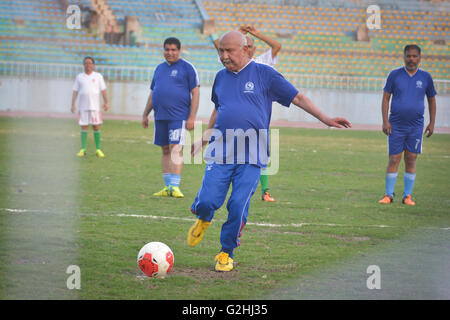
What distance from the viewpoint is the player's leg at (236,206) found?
5.24m

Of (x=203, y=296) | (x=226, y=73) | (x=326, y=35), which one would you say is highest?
(x=326, y=35)

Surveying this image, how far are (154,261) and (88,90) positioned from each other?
9.66m

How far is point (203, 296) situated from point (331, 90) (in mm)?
20818

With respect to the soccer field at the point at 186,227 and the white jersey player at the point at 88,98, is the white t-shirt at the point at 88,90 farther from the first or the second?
the soccer field at the point at 186,227

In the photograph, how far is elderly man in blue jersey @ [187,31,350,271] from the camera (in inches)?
207

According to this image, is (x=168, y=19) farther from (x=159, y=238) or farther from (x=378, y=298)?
(x=378, y=298)

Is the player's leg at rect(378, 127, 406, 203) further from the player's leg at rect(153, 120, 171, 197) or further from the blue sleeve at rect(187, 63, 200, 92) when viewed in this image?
the player's leg at rect(153, 120, 171, 197)

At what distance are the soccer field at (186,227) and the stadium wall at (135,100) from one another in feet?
35.6

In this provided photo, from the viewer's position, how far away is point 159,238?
6266mm

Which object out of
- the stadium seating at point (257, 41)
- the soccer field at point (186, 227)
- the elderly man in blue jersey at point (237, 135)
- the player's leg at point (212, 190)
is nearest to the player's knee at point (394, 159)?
the soccer field at point (186, 227)

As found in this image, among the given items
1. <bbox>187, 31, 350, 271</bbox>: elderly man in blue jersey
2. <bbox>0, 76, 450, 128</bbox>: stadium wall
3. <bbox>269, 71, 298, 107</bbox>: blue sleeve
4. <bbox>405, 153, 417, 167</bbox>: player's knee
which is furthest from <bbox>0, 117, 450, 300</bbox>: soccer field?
<bbox>0, 76, 450, 128</bbox>: stadium wall

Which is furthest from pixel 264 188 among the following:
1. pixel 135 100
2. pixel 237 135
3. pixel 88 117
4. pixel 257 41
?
pixel 257 41

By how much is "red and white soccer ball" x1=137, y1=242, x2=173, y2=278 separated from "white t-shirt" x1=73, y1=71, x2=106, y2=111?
928 cm

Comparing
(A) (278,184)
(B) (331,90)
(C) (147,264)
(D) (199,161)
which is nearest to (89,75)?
(D) (199,161)
